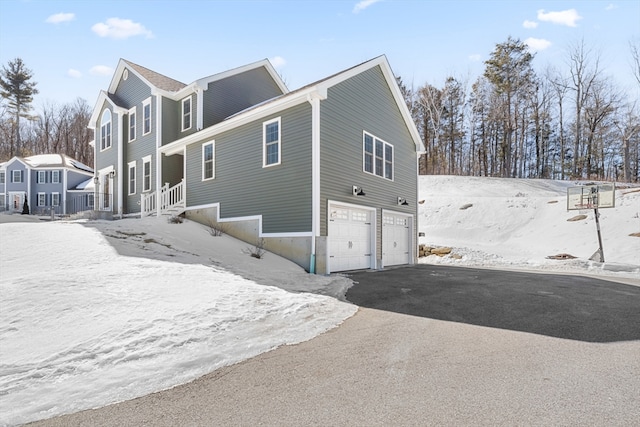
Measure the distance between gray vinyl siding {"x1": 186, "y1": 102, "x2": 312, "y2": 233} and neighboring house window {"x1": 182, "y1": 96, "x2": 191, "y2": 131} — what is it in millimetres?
3163

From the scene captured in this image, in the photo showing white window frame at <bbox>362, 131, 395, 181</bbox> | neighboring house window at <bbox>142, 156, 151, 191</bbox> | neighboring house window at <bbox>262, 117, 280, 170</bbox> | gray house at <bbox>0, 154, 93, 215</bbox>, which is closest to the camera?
neighboring house window at <bbox>262, 117, 280, 170</bbox>

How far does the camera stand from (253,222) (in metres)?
11.8

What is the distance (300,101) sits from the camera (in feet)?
35.1

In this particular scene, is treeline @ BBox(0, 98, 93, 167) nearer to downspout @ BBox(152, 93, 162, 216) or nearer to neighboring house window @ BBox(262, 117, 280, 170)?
downspout @ BBox(152, 93, 162, 216)

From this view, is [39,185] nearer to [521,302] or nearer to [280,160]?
[280,160]

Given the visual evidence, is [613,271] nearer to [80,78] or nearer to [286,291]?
[286,291]

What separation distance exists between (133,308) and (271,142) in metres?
7.72

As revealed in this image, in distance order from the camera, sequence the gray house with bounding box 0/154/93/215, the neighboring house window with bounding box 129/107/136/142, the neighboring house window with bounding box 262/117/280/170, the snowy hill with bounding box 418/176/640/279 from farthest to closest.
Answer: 1. the gray house with bounding box 0/154/93/215
2. the neighboring house window with bounding box 129/107/136/142
3. the snowy hill with bounding box 418/176/640/279
4. the neighboring house window with bounding box 262/117/280/170

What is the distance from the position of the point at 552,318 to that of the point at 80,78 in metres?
24.5

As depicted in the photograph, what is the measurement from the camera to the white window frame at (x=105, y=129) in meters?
19.8

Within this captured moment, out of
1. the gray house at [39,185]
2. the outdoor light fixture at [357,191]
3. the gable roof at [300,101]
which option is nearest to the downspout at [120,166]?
the gable roof at [300,101]

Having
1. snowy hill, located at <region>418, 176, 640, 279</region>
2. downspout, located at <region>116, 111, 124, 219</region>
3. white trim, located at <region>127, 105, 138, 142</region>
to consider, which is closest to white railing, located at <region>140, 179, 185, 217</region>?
downspout, located at <region>116, 111, 124, 219</region>

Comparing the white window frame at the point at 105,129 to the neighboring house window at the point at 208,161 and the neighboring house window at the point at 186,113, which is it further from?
the neighboring house window at the point at 208,161

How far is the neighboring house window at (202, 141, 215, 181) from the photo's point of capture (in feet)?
44.8
